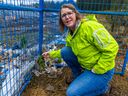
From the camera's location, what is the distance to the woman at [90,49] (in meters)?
2.50

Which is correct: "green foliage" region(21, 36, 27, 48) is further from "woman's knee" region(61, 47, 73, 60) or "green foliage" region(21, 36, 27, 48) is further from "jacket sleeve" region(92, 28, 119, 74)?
"jacket sleeve" region(92, 28, 119, 74)

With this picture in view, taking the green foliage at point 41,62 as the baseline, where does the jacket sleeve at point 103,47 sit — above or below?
above

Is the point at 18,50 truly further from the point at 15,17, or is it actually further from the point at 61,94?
the point at 61,94

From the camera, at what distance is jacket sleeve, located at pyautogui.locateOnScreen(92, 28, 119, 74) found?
2467mm

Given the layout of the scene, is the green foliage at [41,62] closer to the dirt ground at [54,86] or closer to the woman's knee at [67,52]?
the dirt ground at [54,86]

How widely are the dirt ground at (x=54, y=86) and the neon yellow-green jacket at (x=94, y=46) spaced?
82 centimetres

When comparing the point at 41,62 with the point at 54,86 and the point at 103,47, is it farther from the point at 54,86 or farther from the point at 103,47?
the point at 103,47

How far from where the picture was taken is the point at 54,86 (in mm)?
3475

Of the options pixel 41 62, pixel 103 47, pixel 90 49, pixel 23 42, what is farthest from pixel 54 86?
pixel 103 47

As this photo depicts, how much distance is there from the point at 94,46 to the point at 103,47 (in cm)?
16

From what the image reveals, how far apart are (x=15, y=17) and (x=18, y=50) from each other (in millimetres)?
482

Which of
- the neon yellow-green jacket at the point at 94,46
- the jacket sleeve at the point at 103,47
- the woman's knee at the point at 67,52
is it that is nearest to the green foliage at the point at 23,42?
the woman's knee at the point at 67,52

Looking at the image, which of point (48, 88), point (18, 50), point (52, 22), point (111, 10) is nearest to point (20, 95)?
point (48, 88)

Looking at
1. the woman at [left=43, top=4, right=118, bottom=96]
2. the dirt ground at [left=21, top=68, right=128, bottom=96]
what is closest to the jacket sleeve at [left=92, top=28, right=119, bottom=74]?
the woman at [left=43, top=4, right=118, bottom=96]
